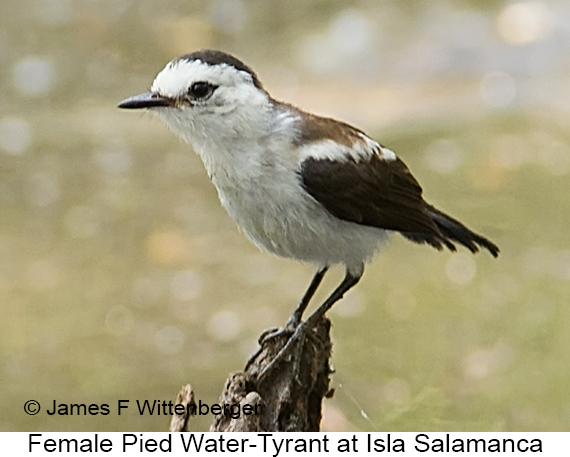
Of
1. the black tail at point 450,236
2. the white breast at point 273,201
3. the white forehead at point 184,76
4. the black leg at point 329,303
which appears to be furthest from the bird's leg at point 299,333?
the white forehead at point 184,76

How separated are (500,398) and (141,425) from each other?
125cm

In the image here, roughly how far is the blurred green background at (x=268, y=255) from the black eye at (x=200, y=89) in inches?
31.0

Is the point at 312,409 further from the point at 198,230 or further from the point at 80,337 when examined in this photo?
the point at 198,230

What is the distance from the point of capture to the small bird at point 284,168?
185cm

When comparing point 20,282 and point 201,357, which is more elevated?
point 20,282

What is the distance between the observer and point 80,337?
373cm

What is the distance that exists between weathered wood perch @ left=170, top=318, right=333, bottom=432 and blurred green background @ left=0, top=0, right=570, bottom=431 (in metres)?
0.32

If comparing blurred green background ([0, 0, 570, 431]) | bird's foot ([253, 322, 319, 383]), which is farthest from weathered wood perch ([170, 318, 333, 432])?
blurred green background ([0, 0, 570, 431])

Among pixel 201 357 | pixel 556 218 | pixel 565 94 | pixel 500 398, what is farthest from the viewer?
pixel 565 94

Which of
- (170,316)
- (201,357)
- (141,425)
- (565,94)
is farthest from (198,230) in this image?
(565,94)

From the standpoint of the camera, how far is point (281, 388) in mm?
2021

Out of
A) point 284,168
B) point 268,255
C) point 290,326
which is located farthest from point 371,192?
point 268,255

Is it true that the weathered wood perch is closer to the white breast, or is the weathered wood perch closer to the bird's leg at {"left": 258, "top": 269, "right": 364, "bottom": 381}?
the bird's leg at {"left": 258, "top": 269, "right": 364, "bottom": 381}
